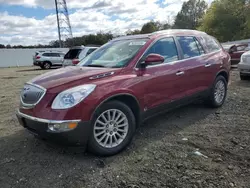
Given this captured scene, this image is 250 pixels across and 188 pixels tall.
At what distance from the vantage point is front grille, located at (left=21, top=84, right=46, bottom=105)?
136 inches

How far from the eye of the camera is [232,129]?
4.51 meters

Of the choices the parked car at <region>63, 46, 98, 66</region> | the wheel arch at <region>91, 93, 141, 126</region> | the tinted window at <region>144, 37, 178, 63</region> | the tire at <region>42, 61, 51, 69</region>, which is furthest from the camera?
the tire at <region>42, 61, 51, 69</region>

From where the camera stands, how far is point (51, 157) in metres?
3.69

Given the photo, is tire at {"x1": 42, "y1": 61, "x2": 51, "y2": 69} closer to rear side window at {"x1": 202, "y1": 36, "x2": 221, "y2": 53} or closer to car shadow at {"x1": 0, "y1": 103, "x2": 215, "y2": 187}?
car shadow at {"x1": 0, "y1": 103, "x2": 215, "y2": 187}

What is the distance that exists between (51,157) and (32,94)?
3.09 ft

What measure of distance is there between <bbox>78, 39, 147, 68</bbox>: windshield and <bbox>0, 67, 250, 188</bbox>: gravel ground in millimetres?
1313

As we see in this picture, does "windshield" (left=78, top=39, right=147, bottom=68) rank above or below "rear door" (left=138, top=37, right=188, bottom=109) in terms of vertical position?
above

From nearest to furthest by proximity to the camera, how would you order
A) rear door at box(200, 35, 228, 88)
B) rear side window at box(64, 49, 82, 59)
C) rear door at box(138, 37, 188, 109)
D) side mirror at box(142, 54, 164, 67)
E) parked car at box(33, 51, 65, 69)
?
side mirror at box(142, 54, 164, 67), rear door at box(138, 37, 188, 109), rear door at box(200, 35, 228, 88), rear side window at box(64, 49, 82, 59), parked car at box(33, 51, 65, 69)

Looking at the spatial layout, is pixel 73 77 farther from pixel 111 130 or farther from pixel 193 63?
pixel 193 63

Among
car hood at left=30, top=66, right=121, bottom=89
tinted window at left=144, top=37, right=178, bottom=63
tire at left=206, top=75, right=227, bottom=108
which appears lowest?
tire at left=206, top=75, right=227, bottom=108

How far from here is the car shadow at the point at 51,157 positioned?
10.7ft

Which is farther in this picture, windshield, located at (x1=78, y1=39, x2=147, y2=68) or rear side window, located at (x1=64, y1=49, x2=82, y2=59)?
rear side window, located at (x1=64, y1=49, x2=82, y2=59)

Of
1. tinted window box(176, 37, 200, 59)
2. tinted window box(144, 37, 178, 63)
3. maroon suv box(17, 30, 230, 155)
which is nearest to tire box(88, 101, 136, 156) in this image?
maroon suv box(17, 30, 230, 155)

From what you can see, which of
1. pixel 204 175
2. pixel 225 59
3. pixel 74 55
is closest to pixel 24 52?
pixel 74 55
